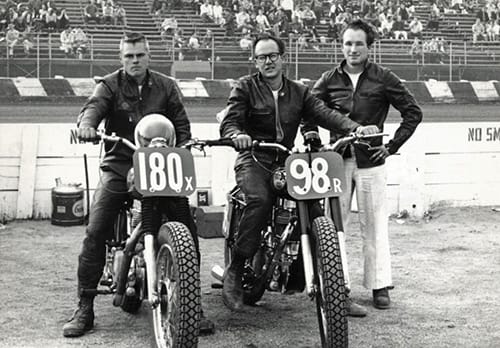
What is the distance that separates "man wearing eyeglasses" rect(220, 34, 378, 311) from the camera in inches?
216

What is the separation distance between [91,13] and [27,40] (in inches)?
50.7

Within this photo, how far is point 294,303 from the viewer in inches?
245

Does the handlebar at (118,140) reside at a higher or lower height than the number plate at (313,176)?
higher

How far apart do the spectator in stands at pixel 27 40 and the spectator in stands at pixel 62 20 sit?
512mm

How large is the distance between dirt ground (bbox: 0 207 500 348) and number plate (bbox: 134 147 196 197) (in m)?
0.98

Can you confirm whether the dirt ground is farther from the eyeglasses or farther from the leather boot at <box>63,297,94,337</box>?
the eyeglasses

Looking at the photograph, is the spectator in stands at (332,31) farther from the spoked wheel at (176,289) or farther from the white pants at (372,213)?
the spoked wheel at (176,289)

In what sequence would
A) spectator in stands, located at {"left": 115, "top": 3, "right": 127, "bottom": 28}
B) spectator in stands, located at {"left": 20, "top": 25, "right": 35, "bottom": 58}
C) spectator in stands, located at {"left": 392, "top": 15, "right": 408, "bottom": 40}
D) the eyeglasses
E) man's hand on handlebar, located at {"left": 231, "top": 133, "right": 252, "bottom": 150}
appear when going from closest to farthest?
man's hand on handlebar, located at {"left": 231, "top": 133, "right": 252, "bottom": 150} → the eyeglasses → spectator in stands, located at {"left": 20, "top": 25, "right": 35, "bottom": 58} → spectator in stands, located at {"left": 115, "top": 3, "right": 127, "bottom": 28} → spectator in stands, located at {"left": 392, "top": 15, "right": 408, "bottom": 40}

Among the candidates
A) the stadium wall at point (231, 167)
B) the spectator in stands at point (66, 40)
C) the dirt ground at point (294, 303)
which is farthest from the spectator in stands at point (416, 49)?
the dirt ground at point (294, 303)

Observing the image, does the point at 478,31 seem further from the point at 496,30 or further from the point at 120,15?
the point at 120,15

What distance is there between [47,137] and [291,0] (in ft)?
31.8

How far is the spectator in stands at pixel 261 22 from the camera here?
18.0 meters

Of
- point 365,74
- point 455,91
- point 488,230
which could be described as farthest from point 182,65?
point 365,74

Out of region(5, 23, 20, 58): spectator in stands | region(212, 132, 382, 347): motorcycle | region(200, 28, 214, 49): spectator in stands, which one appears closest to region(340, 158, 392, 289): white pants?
region(212, 132, 382, 347): motorcycle
